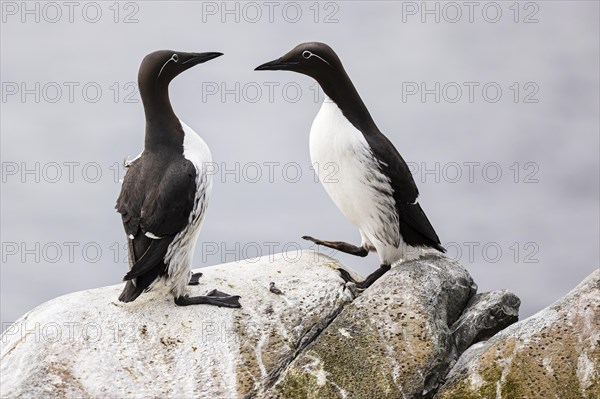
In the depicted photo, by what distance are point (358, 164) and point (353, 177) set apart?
147 millimetres

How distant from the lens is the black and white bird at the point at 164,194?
9.41 metres

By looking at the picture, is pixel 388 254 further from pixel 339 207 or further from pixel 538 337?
pixel 538 337

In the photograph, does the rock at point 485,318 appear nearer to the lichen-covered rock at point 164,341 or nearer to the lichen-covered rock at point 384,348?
the lichen-covered rock at point 384,348

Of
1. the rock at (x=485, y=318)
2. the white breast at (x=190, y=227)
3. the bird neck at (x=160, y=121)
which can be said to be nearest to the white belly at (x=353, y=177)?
the rock at (x=485, y=318)

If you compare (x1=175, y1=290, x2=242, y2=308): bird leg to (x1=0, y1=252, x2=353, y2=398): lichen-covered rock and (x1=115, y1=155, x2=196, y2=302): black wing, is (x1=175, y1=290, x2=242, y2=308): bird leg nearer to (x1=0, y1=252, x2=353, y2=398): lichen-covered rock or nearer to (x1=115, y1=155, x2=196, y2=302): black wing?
(x1=0, y1=252, x2=353, y2=398): lichen-covered rock

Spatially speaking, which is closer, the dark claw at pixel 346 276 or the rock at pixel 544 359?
the rock at pixel 544 359

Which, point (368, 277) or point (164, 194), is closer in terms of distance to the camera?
point (164, 194)

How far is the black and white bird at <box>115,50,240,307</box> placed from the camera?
9.41 meters

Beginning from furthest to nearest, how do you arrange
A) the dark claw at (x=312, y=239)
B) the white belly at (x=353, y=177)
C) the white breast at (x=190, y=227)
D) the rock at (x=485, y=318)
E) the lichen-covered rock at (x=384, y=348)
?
the dark claw at (x=312, y=239), the white belly at (x=353, y=177), the rock at (x=485, y=318), the white breast at (x=190, y=227), the lichen-covered rock at (x=384, y=348)

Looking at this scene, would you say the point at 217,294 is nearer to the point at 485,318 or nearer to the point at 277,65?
the point at 277,65

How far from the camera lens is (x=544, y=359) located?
917 centimetres

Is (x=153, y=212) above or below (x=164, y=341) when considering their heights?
above

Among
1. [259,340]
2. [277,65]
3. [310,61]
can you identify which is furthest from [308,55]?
[259,340]

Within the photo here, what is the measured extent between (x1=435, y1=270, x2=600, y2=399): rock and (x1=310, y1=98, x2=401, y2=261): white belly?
1712mm
